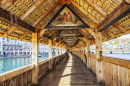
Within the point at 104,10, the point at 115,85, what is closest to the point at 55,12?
the point at 104,10

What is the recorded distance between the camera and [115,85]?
417 cm

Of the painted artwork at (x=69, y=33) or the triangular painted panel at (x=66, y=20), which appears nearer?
the triangular painted panel at (x=66, y=20)

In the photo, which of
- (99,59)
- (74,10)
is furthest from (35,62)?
(74,10)

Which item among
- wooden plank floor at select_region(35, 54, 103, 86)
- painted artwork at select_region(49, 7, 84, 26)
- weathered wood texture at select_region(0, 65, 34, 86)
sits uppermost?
painted artwork at select_region(49, 7, 84, 26)

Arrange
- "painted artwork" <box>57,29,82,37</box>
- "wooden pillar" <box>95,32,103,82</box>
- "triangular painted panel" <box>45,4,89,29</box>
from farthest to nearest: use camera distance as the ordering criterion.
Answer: "painted artwork" <box>57,29,82,37</box> → "triangular painted panel" <box>45,4,89,29</box> → "wooden pillar" <box>95,32,103,82</box>

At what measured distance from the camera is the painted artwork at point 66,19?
697 centimetres

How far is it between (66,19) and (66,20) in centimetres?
7

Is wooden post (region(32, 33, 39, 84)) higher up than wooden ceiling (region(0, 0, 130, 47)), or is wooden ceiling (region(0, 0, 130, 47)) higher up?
wooden ceiling (region(0, 0, 130, 47))

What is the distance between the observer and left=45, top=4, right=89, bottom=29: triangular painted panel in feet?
22.8

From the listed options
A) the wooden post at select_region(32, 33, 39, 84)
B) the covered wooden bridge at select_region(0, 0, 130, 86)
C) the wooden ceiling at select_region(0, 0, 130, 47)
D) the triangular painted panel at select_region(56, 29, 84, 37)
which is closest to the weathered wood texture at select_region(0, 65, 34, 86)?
the covered wooden bridge at select_region(0, 0, 130, 86)

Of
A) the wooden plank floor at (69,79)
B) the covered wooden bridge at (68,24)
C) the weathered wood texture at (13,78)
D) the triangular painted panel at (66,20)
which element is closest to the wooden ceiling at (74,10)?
the covered wooden bridge at (68,24)

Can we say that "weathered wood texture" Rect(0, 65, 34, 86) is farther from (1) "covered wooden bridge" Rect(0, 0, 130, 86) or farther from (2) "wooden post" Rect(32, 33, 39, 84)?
(2) "wooden post" Rect(32, 33, 39, 84)

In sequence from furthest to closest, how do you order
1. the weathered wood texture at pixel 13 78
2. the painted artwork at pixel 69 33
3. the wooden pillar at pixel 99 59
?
the painted artwork at pixel 69 33 < the wooden pillar at pixel 99 59 < the weathered wood texture at pixel 13 78

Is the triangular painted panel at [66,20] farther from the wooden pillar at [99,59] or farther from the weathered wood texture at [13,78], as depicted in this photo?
the weathered wood texture at [13,78]
